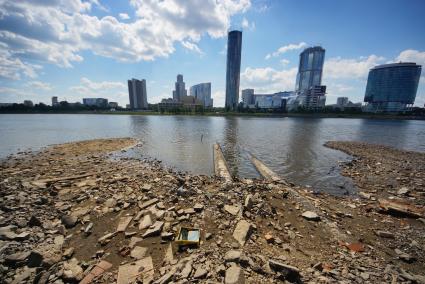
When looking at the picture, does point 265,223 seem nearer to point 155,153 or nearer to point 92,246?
point 92,246

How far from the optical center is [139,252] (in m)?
5.52

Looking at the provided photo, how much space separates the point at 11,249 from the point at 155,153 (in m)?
18.0

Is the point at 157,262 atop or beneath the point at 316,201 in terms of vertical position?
atop

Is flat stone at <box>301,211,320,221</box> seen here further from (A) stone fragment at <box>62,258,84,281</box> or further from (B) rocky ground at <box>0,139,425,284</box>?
(A) stone fragment at <box>62,258,84,281</box>

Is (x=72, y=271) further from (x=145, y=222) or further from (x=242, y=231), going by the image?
(x=242, y=231)

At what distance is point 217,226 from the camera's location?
259 inches

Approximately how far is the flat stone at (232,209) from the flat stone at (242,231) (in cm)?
65

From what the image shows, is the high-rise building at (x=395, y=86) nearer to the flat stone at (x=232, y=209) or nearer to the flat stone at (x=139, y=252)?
the flat stone at (x=232, y=209)

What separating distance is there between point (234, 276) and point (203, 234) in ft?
6.70

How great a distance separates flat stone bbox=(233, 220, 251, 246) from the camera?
5863mm

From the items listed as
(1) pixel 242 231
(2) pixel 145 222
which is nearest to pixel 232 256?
(1) pixel 242 231

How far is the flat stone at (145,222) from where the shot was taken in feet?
21.7

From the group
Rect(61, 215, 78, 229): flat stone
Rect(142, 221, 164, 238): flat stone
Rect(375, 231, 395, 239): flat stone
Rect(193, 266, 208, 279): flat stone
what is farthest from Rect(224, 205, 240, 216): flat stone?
Rect(61, 215, 78, 229): flat stone

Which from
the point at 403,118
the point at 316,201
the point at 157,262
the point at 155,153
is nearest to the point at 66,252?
the point at 157,262
